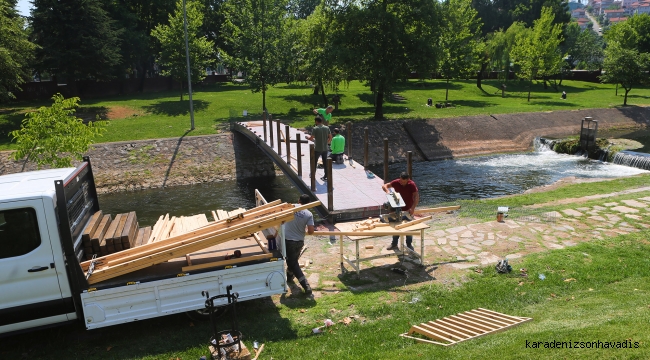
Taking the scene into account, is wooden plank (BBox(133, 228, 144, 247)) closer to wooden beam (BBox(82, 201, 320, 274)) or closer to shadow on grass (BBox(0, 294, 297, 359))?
wooden beam (BBox(82, 201, 320, 274))

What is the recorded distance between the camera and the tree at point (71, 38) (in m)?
34.2

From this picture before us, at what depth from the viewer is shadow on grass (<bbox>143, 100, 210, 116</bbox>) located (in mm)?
34438

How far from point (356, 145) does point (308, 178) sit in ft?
46.6

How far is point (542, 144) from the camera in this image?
3130cm

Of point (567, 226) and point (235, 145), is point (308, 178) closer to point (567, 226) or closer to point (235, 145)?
point (567, 226)

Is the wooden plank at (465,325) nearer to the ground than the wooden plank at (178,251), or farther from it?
nearer to the ground

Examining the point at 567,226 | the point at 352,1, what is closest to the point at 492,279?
the point at 567,226

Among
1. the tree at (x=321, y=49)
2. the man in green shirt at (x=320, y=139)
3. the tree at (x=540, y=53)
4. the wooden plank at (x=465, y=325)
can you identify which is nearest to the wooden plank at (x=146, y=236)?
the wooden plank at (x=465, y=325)

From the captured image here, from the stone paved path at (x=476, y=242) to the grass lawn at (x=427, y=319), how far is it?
0.90 feet

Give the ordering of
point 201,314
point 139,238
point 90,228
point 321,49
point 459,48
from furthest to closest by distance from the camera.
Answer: point 459,48, point 321,49, point 139,238, point 90,228, point 201,314

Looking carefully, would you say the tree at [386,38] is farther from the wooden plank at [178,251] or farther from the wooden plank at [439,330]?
the wooden plank at [439,330]

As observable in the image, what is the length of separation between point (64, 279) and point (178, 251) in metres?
1.61

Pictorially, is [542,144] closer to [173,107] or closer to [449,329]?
[173,107]

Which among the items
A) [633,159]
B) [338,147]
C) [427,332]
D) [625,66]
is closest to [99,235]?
[427,332]
